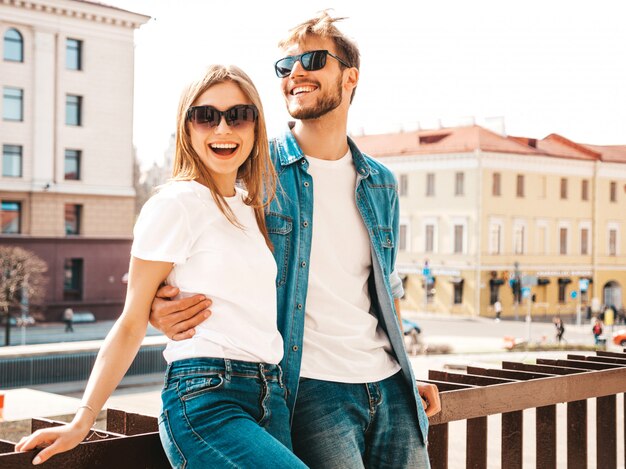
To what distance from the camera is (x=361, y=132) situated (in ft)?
135

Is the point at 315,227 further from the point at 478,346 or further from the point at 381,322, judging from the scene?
the point at 478,346

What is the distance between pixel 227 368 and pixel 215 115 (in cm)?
48

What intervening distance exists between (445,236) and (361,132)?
260 inches

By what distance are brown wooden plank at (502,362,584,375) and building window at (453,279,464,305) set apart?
3410 centimetres

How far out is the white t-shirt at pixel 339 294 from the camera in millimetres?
1978

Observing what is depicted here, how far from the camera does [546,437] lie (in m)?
2.54

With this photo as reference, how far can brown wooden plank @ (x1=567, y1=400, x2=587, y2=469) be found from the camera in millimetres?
2629

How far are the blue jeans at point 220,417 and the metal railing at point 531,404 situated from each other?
2.17 ft

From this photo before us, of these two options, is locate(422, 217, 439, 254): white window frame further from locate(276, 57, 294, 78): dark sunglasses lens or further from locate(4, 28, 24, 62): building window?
locate(276, 57, 294, 78): dark sunglasses lens

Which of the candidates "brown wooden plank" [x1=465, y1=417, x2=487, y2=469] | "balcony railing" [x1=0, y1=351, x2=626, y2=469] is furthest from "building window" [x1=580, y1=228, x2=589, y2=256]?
"brown wooden plank" [x1=465, y1=417, x2=487, y2=469]

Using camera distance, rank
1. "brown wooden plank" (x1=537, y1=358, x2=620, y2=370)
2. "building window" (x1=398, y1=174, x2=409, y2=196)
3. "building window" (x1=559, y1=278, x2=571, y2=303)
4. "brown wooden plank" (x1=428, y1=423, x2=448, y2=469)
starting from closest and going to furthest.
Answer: "brown wooden plank" (x1=428, y1=423, x2=448, y2=469) → "brown wooden plank" (x1=537, y1=358, x2=620, y2=370) → "building window" (x1=559, y1=278, x2=571, y2=303) → "building window" (x1=398, y1=174, x2=409, y2=196)

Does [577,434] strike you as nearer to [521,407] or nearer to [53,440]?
[521,407]

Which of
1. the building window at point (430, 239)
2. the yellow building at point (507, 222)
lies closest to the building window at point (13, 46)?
the yellow building at point (507, 222)

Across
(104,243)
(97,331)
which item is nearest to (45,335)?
(97,331)
